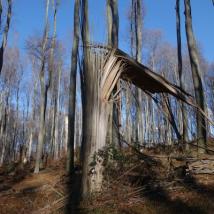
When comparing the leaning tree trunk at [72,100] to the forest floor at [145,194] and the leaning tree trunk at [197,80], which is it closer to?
the forest floor at [145,194]

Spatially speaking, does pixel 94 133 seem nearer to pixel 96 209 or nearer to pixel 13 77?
pixel 96 209

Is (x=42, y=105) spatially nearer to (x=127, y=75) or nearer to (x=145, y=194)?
(x=127, y=75)

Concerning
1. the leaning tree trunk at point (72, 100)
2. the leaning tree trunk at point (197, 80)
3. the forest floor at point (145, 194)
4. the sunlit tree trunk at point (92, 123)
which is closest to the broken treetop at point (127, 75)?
the sunlit tree trunk at point (92, 123)

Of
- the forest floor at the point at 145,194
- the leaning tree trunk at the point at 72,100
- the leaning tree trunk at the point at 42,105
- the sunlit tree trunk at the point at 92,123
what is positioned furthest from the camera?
the leaning tree trunk at the point at 42,105

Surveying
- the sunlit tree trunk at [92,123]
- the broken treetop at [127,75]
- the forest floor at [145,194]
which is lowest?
the forest floor at [145,194]

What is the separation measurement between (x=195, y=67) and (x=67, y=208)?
633cm

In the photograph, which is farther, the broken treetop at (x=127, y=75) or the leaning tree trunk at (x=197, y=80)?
the leaning tree trunk at (x=197, y=80)

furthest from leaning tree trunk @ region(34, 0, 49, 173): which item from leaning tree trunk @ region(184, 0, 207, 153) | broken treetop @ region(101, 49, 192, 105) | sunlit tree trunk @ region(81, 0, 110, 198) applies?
broken treetop @ region(101, 49, 192, 105)

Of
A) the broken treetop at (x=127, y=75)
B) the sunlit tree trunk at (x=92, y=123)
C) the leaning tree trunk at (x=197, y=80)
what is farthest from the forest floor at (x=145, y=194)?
the broken treetop at (x=127, y=75)

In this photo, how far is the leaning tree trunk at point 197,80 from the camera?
8367mm

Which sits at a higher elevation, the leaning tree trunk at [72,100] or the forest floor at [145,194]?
the leaning tree trunk at [72,100]

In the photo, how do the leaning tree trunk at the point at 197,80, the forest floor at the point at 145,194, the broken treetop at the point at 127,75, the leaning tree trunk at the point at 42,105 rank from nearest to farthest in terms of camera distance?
the forest floor at the point at 145,194 < the broken treetop at the point at 127,75 < the leaning tree trunk at the point at 197,80 < the leaning tree trunk at the point at 42,105

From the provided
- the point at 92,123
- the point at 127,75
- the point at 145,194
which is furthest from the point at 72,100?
the point at 145,194

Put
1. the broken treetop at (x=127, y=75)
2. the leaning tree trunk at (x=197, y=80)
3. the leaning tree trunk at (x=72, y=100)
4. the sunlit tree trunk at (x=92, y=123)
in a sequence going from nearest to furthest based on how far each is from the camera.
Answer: the sunlit tree trunk at (x=92, y=123) → the broken treetop at (x=127, y=75) → the leaning tree trunk at (x=197, y=80) → the leaning tree trunk at (x=72, y=100)
